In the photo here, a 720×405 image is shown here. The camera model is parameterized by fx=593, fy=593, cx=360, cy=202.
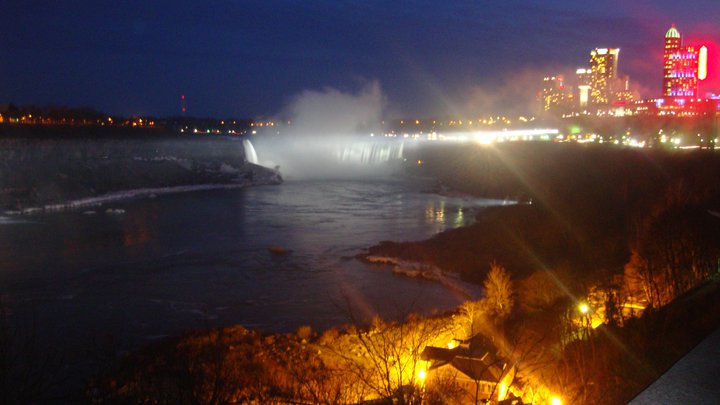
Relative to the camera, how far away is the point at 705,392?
87.0 inches

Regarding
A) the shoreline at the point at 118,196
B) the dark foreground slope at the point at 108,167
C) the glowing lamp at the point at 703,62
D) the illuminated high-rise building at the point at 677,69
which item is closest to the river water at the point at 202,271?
the shoreline at the point at 118,196

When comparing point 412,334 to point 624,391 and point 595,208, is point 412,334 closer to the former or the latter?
point 624,391

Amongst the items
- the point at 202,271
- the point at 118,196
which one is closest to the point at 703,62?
the point at 202,271

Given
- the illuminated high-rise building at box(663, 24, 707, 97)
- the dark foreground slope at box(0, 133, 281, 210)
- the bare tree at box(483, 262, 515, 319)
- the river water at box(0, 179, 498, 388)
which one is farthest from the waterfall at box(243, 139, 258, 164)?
the bare tree at box(483, 262, 515, 319)

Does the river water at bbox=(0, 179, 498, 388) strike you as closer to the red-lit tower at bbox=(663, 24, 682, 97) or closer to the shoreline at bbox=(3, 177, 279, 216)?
the shoreline at bbox=(3, 177, 279, 216)

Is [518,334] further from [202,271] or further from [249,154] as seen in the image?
[249,154]

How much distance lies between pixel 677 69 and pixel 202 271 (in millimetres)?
34364

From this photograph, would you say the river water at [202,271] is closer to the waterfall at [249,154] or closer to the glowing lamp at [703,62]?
the glowing lamp at [703,62]

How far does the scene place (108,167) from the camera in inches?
1196

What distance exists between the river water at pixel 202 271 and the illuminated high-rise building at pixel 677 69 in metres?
20.6

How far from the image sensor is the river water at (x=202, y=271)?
323 inches

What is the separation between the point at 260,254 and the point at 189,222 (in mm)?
5861

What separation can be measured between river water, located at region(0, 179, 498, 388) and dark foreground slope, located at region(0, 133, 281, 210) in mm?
4999

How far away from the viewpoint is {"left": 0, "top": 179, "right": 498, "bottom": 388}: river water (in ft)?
26.9
